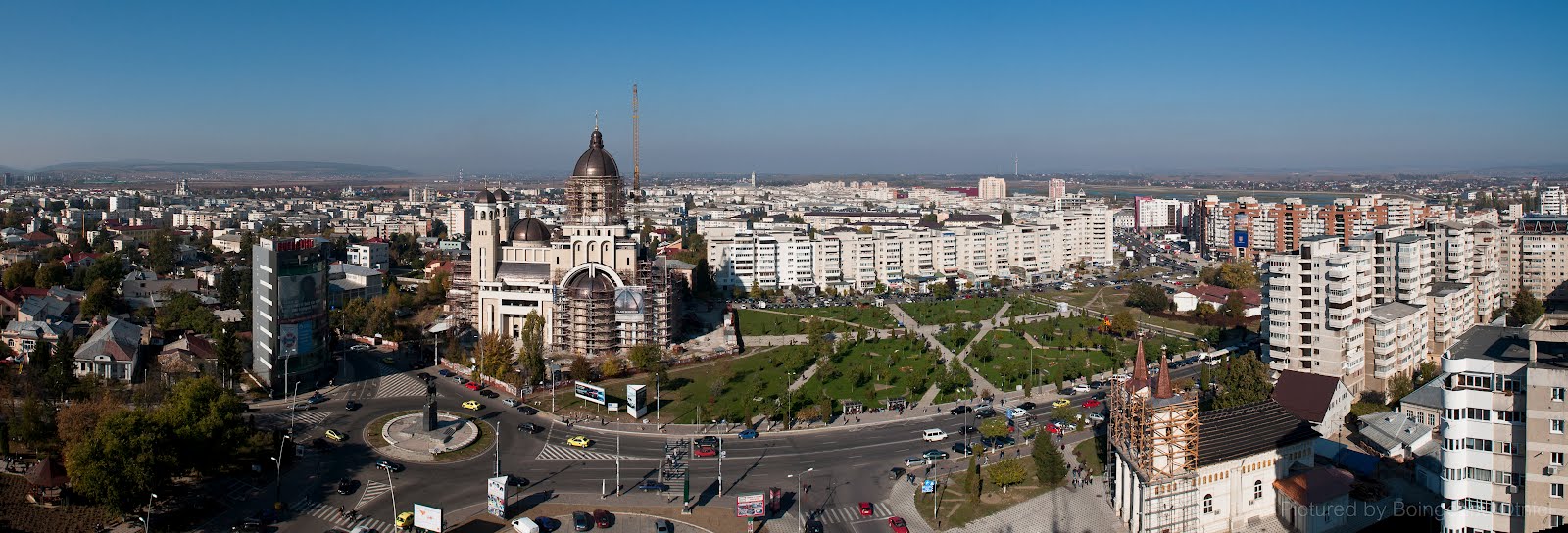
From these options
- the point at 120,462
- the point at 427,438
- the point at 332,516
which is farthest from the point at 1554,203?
the point at 120,462

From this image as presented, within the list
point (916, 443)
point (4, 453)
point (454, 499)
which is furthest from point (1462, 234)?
point (4, 453)

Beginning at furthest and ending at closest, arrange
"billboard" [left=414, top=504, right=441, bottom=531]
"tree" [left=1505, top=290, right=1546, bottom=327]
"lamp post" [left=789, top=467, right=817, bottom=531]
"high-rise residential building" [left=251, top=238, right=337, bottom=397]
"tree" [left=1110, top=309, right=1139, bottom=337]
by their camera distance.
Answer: "tree" [left=1110, top=309, right=1139, bottom=337], "tree" [left=1505, top=290, right=1546, bottom=327], "high-rise residential building" [left=251, top=238, right=337, bottom=397], "lamp post" [left=789, top=467, right=817, bottom=531], "billboard" [left=414, top=504, right=441, bottom=531]

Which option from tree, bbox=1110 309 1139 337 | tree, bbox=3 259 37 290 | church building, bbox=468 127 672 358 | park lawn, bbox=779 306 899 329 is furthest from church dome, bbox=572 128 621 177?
tree, bbox=3 259 37 290

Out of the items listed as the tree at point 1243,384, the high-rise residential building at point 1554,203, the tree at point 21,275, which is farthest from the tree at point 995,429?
the high-rise residential building at point 1554,203

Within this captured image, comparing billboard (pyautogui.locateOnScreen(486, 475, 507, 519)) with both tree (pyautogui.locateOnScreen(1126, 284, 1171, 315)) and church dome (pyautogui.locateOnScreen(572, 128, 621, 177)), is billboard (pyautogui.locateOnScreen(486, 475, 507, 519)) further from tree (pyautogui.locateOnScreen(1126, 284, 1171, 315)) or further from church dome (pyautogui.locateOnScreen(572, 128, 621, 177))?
tree (pyautogui.locateOnScreen(1126, 284, 1171, 315))

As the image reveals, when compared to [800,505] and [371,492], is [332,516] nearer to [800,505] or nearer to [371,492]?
[371,492]

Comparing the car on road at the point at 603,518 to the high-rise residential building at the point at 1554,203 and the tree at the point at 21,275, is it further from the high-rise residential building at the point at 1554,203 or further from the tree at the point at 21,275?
the high-rise residential building at the point at 1554,203

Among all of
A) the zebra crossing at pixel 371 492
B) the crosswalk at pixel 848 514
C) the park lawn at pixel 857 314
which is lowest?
the crosswalk at pixel 848 514
